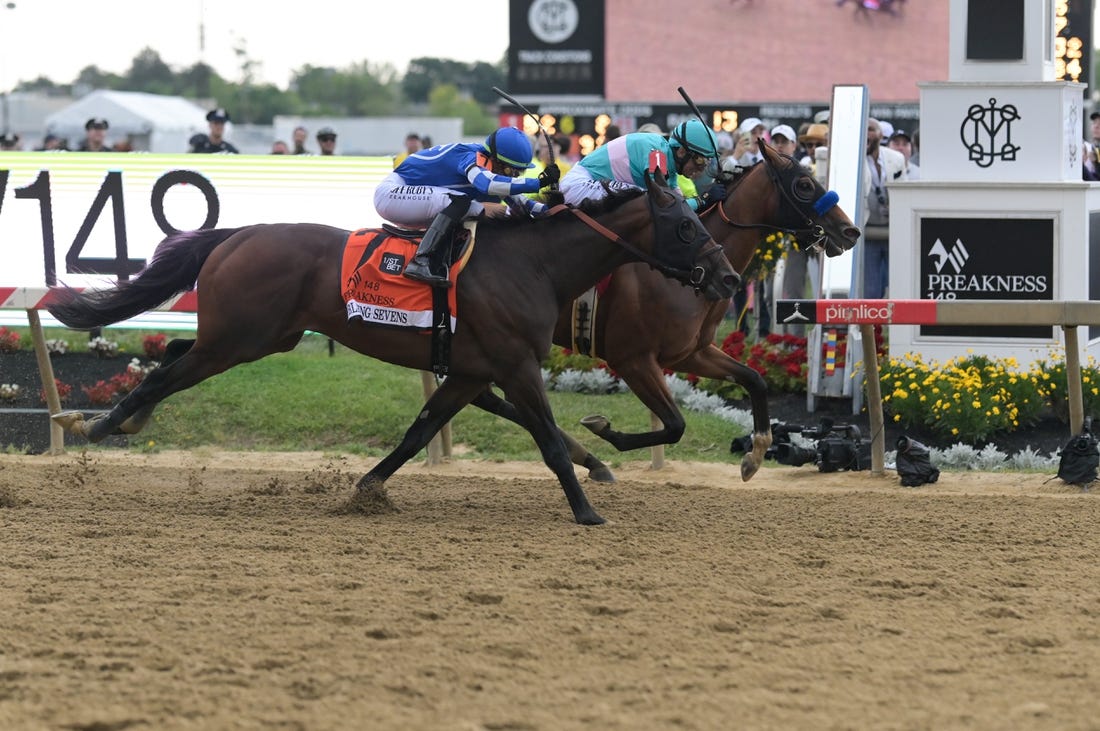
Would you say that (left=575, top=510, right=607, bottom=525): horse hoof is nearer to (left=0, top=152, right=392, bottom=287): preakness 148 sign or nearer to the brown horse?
the brown horse

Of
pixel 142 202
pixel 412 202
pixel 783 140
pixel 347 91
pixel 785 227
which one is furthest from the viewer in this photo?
pixel 347 91

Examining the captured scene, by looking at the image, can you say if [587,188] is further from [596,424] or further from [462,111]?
[462,111]

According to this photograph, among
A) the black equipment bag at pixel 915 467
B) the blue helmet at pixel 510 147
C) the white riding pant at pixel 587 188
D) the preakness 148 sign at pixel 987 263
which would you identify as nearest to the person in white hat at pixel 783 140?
the preakness 148 sign at pixel 987 263

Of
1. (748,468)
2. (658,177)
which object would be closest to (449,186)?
(658,177)

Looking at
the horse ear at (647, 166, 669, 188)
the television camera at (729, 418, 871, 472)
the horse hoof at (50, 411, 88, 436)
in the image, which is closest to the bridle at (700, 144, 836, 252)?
the horse ear at (647, 166, 669, 188)

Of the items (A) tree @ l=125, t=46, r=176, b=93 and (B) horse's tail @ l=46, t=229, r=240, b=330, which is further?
(A) tree @ l=125, t=46, r=176, b=93

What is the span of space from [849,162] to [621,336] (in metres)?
3.40

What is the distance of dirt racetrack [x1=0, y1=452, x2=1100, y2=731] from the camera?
403cm

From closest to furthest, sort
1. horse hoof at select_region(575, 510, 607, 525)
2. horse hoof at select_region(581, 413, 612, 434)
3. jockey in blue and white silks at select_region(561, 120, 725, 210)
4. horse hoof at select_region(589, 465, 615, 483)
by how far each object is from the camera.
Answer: horse hoof at select_region(575, 510, 607, 525) → jockey in blue and white silks at select_region(561, 120, 725, 210) → horse hoof at select_region(581, 413, 612, 434) → horse hoof at select_region(589, 465, 615, 483)

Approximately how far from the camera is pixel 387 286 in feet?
22.7

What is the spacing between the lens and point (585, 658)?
14.7 ft

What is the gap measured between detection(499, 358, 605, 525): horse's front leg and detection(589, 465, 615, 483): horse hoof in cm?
114

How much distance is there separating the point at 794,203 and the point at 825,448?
148 cm

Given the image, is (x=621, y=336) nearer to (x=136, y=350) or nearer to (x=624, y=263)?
(x=624, y=263)
